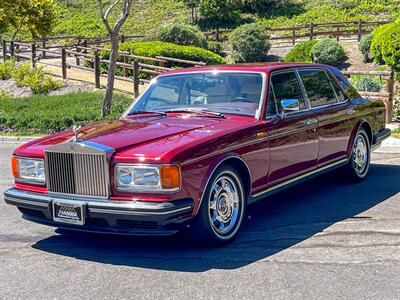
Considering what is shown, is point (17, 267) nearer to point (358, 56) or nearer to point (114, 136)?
point (114, 136)

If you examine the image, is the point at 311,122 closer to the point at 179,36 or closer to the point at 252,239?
the point at 252,239

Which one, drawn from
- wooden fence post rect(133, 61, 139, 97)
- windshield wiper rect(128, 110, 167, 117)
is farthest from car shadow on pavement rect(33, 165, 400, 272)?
wooden fence post rect(133, 61, 139, 97)

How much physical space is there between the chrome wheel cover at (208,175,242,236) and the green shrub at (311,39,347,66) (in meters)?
23.1

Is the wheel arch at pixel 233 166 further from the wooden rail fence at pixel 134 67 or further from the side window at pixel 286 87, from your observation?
the wooden rail fence at pixel 134 67

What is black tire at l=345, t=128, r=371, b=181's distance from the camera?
8.09 metres

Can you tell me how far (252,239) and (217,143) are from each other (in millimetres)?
1045

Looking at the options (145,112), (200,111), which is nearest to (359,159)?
(200,111)

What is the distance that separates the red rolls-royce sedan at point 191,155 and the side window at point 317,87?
2 centimetres

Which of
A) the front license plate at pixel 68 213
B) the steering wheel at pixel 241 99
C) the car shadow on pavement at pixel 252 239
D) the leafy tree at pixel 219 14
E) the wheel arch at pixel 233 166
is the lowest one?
the car shadow on pavement at pixel 252 239

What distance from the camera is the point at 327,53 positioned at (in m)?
28.4

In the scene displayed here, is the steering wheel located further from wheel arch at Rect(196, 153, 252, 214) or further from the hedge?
the hedge

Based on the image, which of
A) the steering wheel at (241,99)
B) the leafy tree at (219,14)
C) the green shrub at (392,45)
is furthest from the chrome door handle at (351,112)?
the leafy tree at (219,14)

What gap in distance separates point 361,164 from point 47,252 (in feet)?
14.7

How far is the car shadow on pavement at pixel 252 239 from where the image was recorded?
540 centimetres
